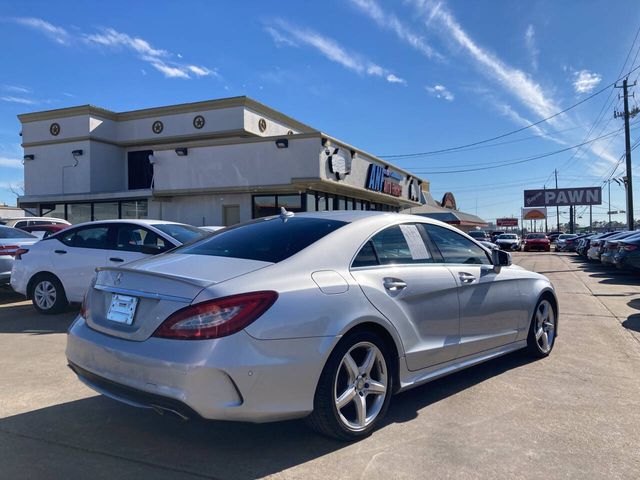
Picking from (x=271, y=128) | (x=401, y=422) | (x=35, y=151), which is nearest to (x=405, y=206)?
(x=271, y=128)

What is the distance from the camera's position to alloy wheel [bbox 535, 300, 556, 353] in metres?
5.52

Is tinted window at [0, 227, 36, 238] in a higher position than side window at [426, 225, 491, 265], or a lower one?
higher

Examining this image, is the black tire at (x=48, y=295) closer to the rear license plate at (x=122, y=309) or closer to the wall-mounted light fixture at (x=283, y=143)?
the rear license plate at (x=122, y=309)

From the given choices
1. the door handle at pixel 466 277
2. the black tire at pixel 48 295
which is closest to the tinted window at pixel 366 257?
the door handle at pixel 466 277

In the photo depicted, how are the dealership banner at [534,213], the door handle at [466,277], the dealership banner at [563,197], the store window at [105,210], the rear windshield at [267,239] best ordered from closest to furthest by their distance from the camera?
the rear windshield at [267,239], the door handle at [466,277], the store window at [105,210], the dealership banner at [563,197], the dealership banner at [534,213]

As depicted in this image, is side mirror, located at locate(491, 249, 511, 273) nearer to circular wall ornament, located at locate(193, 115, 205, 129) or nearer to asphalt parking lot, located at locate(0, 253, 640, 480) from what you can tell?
asphalt parking lot, located at locate(0, 253, 640, 480)

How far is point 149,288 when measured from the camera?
10.5ft

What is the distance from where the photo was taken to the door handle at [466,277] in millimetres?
4414

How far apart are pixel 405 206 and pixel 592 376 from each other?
3213cm

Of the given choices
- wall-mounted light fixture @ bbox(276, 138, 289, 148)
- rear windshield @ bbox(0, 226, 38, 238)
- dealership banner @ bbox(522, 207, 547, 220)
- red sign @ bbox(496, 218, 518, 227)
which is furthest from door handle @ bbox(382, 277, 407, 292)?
red sign @ bbox(496, 218, 518, 227)

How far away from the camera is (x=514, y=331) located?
5047 millimetres

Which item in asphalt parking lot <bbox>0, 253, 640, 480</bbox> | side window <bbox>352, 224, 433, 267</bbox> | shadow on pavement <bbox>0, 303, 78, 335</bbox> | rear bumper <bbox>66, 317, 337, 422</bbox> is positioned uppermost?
side window <bbox>352, 224, 433, 267</bbox>

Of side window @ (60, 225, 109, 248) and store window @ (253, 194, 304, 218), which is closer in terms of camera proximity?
side window @ (60, 225, 109, 248)

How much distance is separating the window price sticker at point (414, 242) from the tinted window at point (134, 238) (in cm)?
466
